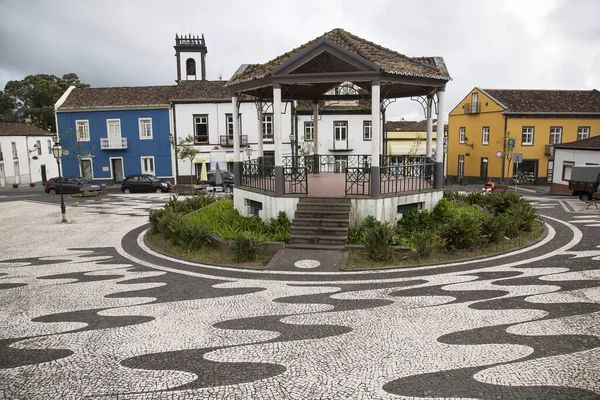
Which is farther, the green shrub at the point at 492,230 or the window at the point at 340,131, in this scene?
the window at the point at 340,131

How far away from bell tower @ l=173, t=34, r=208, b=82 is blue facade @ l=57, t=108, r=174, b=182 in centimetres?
836

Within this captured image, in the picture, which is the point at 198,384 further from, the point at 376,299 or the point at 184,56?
the point at 184,56

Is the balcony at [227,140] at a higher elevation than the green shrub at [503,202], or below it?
higher

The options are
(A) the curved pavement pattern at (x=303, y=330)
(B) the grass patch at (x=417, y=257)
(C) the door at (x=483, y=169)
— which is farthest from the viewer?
(C) the door at (x=483, y=169)

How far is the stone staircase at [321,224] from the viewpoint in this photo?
488 inches

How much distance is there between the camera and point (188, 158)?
39.3m

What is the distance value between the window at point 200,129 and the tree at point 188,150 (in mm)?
758

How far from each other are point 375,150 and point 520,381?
8.44 meters

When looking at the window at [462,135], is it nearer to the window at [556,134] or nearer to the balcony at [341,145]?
the window at [556,134]

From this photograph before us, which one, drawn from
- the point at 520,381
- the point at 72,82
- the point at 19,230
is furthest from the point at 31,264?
the point at 72,82

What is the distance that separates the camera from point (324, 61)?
13.0 m

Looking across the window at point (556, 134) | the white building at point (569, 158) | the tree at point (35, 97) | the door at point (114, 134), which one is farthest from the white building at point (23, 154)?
the window at point (556, 134)

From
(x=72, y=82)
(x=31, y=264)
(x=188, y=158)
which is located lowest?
(x=31, y=264)

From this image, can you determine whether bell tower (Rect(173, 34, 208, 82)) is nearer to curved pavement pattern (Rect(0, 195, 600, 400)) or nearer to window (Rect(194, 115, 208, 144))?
window (Rect(194, 115, 208, 144))
